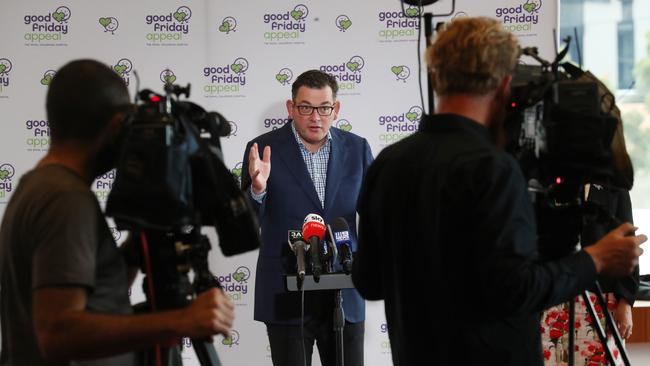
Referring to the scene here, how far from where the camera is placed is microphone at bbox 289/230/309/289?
2.72 m

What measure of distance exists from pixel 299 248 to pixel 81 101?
149 centimetres

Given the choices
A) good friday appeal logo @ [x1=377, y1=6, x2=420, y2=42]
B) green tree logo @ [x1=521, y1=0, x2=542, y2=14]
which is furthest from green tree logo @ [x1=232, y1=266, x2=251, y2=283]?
green tree logo @ [x1=521, y1=0, x2=542, y2=14]

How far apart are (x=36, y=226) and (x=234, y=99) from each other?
2.71 metres

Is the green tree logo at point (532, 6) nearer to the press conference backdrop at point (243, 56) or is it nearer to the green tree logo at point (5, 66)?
the press conference backdrop at point (243, 56)

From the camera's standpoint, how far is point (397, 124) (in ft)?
13.1

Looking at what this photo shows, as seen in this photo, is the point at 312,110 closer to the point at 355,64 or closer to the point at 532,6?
the point at 355,64

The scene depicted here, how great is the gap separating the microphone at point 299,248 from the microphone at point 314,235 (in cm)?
3

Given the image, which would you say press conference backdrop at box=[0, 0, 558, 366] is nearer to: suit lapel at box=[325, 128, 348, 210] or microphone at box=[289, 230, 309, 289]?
suit lapel at box=[325, 128, 348, 210]

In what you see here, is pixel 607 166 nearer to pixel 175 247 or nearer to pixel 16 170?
pixel 175 247

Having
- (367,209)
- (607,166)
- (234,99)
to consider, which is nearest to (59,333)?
(367,209)

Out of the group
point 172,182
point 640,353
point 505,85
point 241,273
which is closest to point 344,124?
point 241,273

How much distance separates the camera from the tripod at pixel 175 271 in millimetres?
1459

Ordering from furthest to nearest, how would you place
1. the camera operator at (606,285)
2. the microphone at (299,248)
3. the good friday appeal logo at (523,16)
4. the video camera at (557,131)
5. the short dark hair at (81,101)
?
the good friday appeal logo at (523,16)
the microphone at (299,248)
the camera operator at (606,285)
the video camera at (557,131)
the short dark hair at (81,101)

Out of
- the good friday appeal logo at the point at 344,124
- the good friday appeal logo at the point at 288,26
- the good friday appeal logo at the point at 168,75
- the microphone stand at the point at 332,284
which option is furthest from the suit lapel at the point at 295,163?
the good friday appeal logo at the point at 168,75
